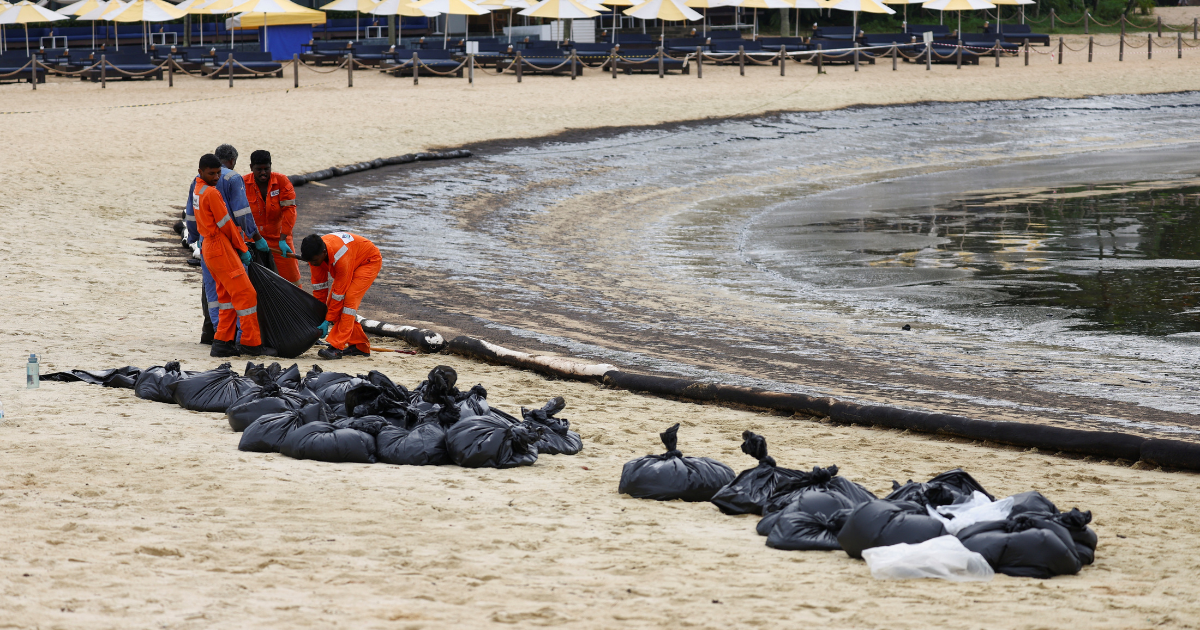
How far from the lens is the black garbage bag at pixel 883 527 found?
473 cm

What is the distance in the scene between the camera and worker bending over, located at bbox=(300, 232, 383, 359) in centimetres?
916

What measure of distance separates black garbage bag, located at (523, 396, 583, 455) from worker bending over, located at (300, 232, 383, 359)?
2842 mm

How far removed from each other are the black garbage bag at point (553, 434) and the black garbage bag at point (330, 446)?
90 centimetres

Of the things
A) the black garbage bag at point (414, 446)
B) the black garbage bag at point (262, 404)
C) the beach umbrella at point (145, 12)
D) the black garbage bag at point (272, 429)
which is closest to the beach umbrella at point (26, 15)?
the beach umbrella at point (145, 12)

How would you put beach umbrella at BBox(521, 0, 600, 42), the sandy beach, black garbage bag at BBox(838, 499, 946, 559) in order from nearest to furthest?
1. the sandy beach
2. black garbage bag at BBox(838, 499, 946, 559)
3. beach umbrella at BBox(521, 0, 600, 42)

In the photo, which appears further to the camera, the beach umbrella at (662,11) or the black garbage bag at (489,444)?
the beach umbrella at (662,11)

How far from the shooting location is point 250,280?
9.16m

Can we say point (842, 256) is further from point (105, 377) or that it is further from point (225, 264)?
point (105, 377)

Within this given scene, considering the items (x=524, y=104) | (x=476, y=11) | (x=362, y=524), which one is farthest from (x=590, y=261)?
(x=476, y=11)

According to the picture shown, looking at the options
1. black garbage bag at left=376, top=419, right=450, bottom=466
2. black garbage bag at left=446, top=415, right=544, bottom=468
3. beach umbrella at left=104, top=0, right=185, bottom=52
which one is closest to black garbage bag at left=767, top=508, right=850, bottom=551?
black garbage bag at left=446, top=415, right=544, bottom=468

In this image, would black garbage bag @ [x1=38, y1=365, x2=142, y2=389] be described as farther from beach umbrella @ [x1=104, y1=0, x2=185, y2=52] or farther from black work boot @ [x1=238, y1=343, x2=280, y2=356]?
beach umbrella @ [x1=104, y1=0, x2=185, y2=52]

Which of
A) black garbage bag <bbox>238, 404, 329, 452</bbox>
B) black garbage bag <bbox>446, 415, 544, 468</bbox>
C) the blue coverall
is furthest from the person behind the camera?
the blue coverall

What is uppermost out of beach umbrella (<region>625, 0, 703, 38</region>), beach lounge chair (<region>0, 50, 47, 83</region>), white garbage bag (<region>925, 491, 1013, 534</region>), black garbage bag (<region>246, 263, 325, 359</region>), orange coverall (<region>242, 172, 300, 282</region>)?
beach umbrella (<region>625, 0, 703, 38</region>)

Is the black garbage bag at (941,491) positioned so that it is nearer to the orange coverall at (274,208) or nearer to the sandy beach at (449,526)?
the sandy beach at (449,526)
